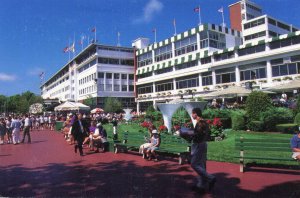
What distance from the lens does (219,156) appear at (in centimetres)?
924

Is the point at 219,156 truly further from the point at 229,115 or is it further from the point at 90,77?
the point at 90,77

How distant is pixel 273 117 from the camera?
580 inches

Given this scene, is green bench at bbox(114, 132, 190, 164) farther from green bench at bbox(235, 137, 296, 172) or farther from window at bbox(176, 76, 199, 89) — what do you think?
window at bbox(176, 76, 199, 89)

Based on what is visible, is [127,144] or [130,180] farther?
[127,144]

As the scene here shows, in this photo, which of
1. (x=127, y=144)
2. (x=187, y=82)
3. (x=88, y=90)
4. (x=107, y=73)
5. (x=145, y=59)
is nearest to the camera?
(x=127, y=144)

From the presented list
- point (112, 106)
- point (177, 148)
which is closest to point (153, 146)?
point (177, 148)

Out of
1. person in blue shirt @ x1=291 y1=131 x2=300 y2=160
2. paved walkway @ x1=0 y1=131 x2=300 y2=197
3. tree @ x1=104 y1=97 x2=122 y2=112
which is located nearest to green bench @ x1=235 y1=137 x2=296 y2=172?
person in blue shirt @ x1=291 y1=131 x2=300 y2=160

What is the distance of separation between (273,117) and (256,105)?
1.31m

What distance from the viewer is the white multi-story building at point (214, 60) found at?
32844mm

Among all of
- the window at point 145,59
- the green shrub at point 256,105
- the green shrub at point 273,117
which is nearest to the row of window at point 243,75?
the window at point 145,59

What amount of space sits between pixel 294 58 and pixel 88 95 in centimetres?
3981

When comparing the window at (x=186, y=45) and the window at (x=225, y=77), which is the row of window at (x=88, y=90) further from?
the window at (x=225, y=77)

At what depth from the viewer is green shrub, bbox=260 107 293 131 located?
582 inches

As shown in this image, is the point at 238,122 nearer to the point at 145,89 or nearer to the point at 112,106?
the point at 112,106
